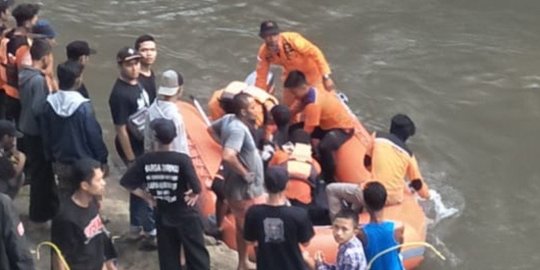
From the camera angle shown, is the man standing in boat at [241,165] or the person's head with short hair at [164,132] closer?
the person's head with short hair at [164,132]

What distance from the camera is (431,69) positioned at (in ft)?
52.2

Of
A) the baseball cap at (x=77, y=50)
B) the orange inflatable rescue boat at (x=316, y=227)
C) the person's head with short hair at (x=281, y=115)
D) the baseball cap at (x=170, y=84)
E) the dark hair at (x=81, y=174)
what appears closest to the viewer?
the dark hair at (x=81, y=174)

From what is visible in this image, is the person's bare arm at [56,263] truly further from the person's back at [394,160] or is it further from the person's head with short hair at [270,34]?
the person's head with short hair at [270,34]

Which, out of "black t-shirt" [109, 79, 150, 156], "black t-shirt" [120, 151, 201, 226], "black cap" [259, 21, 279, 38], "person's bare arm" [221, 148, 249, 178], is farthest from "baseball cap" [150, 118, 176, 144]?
"black cap" [259, 21, 279, 38]

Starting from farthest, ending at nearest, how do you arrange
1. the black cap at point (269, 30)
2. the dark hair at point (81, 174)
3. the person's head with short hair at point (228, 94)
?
the black cap at point (269, 30) < the person's head with short hair at point (228, 94) < the dark hair at point (81, 174)

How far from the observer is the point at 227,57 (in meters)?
16.2

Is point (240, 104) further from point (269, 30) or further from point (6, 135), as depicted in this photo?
point (269, 30)

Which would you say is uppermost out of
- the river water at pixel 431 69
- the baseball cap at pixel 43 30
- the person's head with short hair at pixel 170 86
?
the baseball cap at pixel 43 30

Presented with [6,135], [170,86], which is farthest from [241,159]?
[6,135]

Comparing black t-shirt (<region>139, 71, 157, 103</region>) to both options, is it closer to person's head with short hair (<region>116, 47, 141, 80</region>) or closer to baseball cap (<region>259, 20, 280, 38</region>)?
person's head with short hair (<region>116, 47, 141, 80</region>)

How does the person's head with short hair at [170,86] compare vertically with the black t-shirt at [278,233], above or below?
above

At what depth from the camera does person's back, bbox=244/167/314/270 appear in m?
7.62

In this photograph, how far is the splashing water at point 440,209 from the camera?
11898 mm

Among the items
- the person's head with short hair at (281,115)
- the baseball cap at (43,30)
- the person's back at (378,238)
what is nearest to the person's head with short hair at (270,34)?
the person's head with short hair at (281,115)
